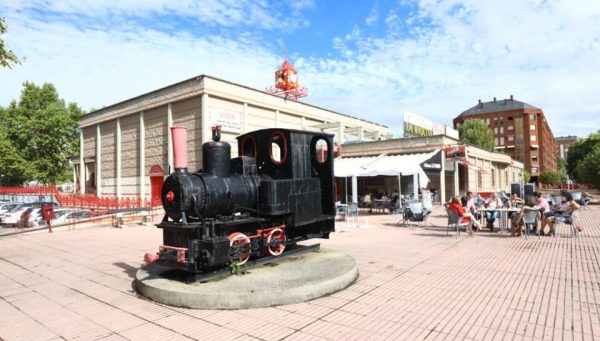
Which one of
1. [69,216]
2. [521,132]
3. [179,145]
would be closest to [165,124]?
[69,216]

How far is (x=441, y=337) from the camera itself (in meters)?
3.80

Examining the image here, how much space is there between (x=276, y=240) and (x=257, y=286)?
1575 millimetres

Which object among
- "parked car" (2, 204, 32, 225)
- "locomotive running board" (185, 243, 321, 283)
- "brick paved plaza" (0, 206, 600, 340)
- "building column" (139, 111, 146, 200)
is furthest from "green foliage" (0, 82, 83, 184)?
"locomotive running board" (185, 243, 321, 283)

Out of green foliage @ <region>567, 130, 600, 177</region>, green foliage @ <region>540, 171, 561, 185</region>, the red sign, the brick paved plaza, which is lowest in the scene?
the brick paved plaza

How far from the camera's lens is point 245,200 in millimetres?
6262

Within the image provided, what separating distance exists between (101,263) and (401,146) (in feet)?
73.0

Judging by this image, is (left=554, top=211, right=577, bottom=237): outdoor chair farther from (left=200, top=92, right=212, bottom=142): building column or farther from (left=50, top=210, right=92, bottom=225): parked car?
(left=200, top=92, right=212, bottom=142): building column

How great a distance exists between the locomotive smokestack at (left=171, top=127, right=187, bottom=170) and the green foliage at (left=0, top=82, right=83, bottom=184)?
40.0 m

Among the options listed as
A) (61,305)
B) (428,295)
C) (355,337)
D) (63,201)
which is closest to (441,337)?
(355,337)

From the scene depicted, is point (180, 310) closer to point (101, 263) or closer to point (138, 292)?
point (138, 292)

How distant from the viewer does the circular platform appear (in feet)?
15.8

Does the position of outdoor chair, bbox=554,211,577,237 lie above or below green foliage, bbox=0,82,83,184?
below

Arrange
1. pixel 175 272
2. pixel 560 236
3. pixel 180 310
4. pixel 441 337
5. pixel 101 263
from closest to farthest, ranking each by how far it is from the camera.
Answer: pixel 441 337, pixel 180 310, pixel 175 272, pixel 101 263, pixel 560 236

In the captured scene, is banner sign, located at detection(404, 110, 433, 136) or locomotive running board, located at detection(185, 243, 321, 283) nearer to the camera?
locomotive running board, located at detection(185, 243, 321, 283)
